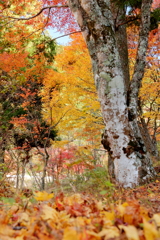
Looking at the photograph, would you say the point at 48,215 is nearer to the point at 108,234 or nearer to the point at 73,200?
the point at 108,234

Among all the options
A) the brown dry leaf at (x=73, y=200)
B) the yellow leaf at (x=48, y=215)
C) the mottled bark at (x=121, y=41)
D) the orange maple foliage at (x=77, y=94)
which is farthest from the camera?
the orange maple foliage at (x=77, y=94)

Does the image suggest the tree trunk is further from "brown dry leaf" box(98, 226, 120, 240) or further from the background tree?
"brown dry leaf" box(98, 226, 120, 240)

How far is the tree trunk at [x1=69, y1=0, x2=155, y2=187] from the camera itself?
312 centimetres

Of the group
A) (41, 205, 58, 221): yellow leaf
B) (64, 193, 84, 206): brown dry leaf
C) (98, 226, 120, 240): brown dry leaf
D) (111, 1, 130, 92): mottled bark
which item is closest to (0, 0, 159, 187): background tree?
(111, 1, 130, 92): mottled bark

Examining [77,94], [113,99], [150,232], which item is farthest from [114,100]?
[77,94]

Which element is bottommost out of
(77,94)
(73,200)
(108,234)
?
(73,200)

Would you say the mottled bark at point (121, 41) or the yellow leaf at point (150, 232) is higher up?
the mottled bark at point (121, 41)

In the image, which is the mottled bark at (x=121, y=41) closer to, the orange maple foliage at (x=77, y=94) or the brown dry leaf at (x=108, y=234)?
the orange maple foliage at (x=77, y=94)

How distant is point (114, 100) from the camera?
3.12m

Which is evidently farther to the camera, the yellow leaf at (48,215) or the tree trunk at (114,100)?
the tree trunk at (114,100)

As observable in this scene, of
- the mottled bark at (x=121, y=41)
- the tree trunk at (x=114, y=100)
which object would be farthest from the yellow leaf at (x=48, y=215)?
the mottled bark at (x=121, y=41)

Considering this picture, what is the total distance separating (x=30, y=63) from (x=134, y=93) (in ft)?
30.7

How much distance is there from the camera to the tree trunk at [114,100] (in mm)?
3115

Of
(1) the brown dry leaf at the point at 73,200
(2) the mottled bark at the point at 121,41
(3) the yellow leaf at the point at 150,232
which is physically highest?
(2) the mottled bark at the point at 121,41
